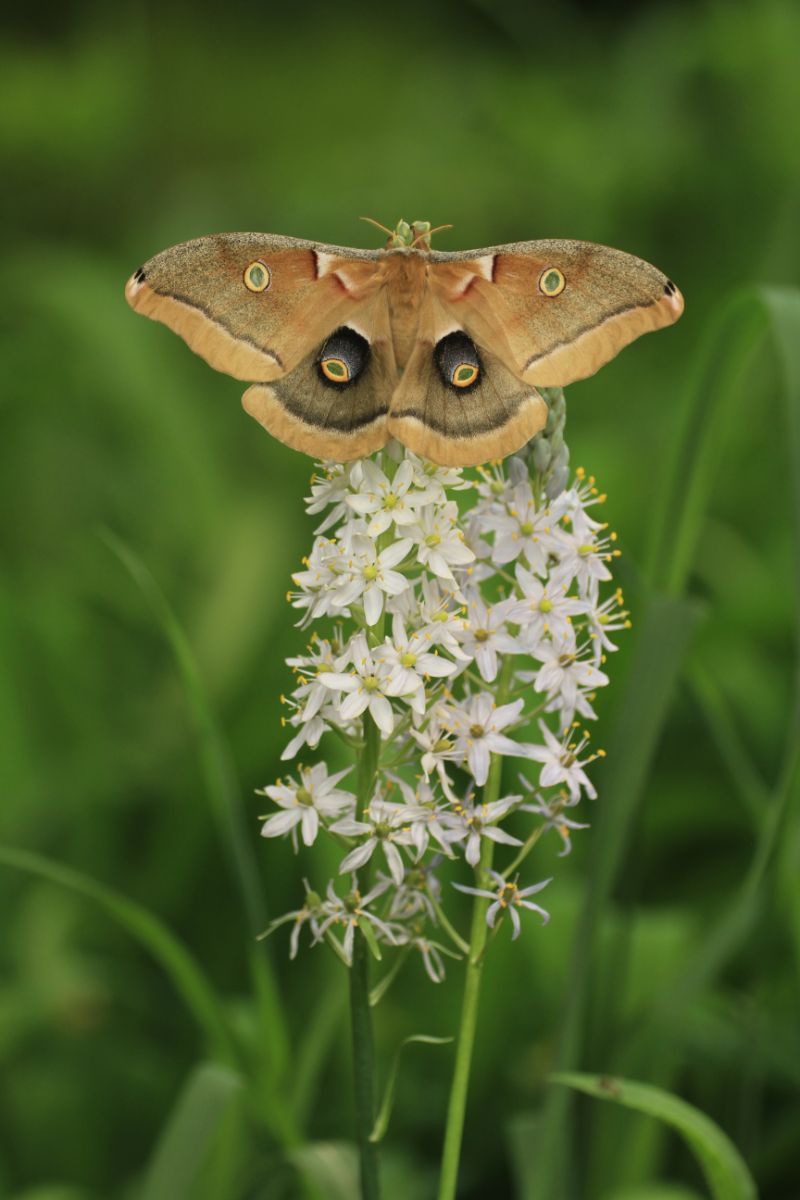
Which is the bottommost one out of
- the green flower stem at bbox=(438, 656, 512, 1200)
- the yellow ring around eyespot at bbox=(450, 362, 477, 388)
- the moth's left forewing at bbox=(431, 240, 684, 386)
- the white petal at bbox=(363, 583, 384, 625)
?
the green flower stem at bbox=(438, 656, 512, 1200)

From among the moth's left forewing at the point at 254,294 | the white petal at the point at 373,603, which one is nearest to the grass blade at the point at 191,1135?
the white petal at the point at 373,603

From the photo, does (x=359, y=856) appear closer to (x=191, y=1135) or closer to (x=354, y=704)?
(x=354, y=704)

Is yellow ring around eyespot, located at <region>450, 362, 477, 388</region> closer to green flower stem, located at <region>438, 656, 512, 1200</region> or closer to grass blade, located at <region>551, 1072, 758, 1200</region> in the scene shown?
green flower stem, located at <region>438, 656, 512, 1200</region>

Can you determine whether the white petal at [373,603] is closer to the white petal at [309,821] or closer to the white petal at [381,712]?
the white petal at [381,712]

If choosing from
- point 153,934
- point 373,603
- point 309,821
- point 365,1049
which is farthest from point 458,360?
point 153,934

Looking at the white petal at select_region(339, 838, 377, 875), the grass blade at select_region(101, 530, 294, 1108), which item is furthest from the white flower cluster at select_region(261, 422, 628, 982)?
the grass blade at select_region(101, 530, 294, 1108)

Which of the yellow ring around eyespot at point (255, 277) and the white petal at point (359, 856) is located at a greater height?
the yellow ring around eyespot at point (255, 277)

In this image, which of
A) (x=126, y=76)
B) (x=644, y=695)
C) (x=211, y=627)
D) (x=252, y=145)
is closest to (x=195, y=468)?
(x=211, y=627)

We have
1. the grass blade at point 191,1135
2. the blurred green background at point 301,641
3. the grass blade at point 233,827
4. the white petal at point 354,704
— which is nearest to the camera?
the white petal at point 354,704

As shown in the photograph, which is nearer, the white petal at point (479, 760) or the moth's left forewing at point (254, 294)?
the white petal at point (479, 760)
